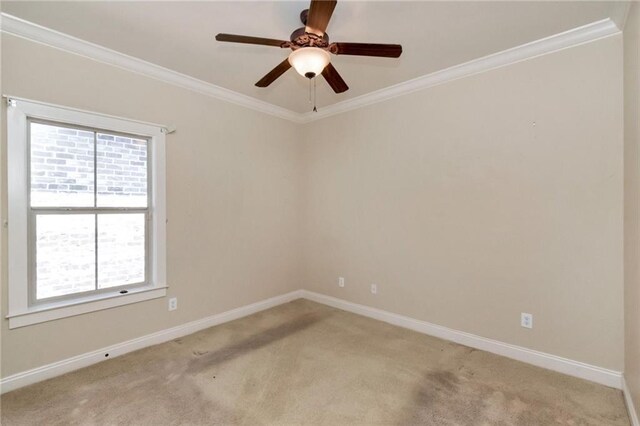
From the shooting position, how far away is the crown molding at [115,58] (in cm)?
218

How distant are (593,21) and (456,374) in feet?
9.06

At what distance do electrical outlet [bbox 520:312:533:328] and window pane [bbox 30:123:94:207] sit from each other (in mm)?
3770

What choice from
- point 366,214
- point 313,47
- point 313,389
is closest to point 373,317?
point 366,214

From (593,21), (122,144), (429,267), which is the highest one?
(593,21)

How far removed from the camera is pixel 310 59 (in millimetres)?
1809

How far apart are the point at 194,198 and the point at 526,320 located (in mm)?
3283

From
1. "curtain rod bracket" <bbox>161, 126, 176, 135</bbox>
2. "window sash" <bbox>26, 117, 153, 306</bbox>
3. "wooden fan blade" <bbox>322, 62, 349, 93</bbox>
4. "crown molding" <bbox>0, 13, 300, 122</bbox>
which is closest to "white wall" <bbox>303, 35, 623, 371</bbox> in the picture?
"wooden fan blade" <bbox>322, 62, 349, 93</bbox>

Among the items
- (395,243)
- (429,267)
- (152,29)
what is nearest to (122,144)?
(152,29)

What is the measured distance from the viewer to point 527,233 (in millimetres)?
2545

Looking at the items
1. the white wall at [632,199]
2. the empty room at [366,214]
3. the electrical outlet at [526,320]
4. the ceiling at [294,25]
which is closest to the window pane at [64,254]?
the empty room at [366,214]

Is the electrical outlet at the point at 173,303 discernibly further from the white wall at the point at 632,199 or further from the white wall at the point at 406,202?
the white wall at the point at 632,199

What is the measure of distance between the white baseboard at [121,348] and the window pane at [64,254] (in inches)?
21.2

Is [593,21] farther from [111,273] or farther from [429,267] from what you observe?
[111,273]

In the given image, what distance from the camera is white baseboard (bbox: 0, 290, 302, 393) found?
2.21m
